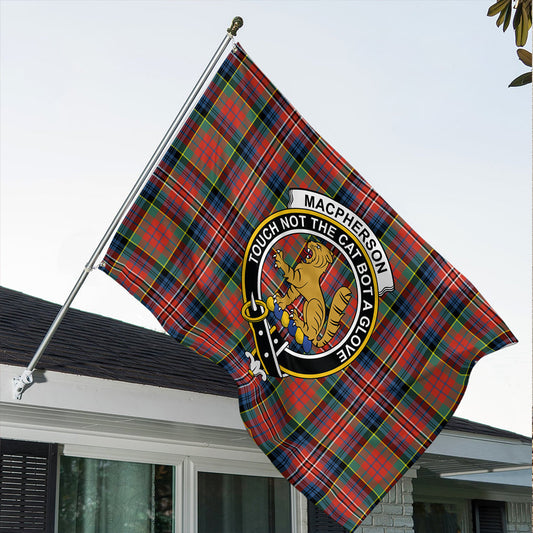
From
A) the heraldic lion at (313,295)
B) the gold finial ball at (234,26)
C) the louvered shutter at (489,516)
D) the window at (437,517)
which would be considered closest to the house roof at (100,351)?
the heraldic lion at (313,295)

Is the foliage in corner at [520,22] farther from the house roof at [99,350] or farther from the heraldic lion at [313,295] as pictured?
the house roof at [99,350]

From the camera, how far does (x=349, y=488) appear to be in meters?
4.59

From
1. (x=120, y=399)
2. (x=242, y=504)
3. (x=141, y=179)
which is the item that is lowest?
(x=242, y=504)

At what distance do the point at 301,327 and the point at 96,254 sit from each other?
111cm

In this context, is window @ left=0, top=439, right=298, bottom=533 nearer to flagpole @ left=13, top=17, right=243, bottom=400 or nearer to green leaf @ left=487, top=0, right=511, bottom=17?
flagpole @ left=13, top=17, right=243, bottom=400

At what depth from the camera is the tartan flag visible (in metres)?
4.38

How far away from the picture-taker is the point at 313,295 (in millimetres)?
4637

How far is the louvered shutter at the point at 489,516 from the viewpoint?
10875 millimetres

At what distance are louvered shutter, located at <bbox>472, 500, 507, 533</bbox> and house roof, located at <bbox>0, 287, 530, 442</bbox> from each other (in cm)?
207

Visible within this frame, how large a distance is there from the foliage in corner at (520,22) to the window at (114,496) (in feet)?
12.9

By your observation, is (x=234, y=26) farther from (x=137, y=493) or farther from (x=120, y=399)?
(x=137, y=493)

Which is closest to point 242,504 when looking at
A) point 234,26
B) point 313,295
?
point 313,295

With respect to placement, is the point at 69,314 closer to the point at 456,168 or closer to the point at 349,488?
the point at 349,488

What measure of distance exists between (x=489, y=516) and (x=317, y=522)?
4191 mm
